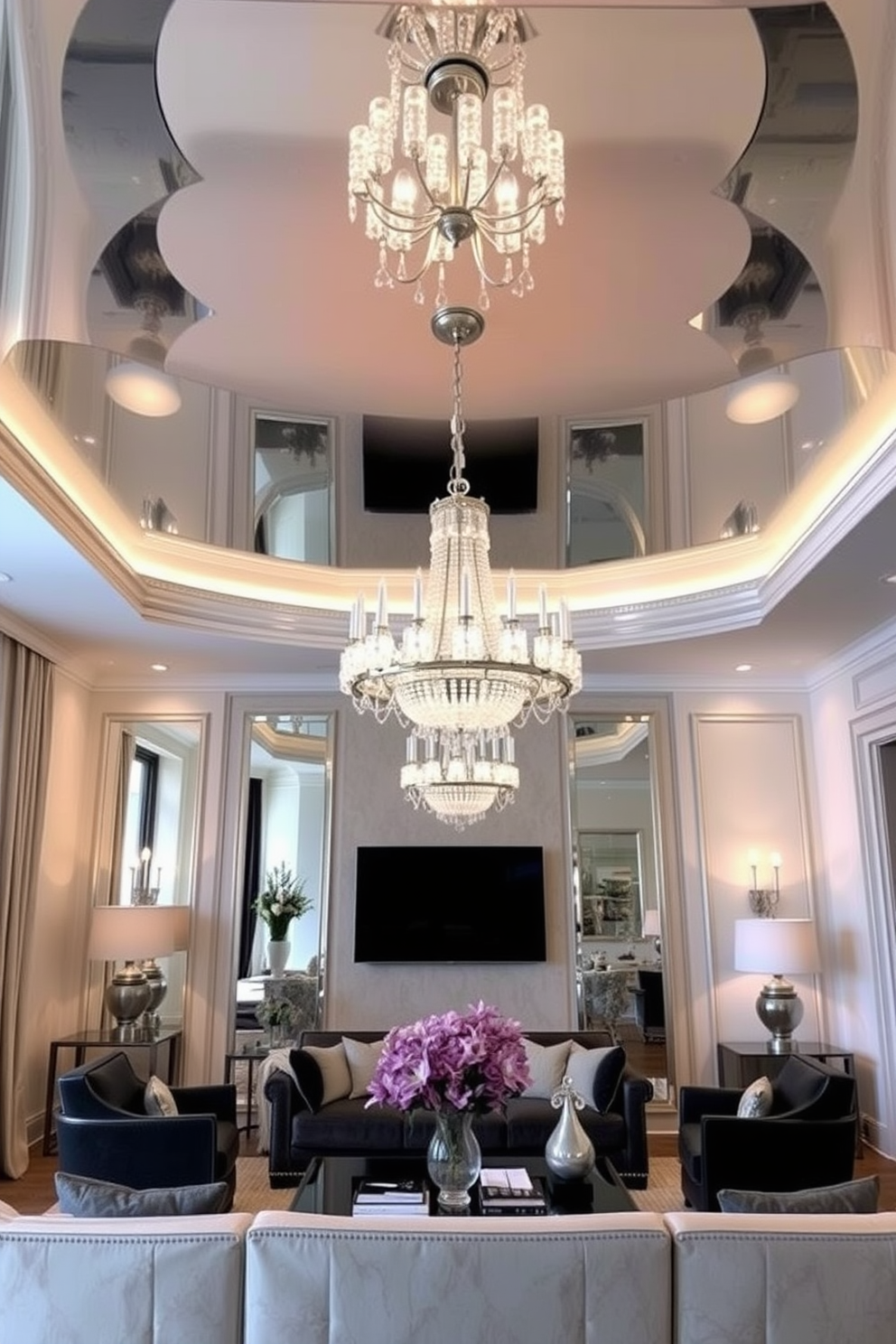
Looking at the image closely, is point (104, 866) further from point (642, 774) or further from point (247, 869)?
point (642, 774)

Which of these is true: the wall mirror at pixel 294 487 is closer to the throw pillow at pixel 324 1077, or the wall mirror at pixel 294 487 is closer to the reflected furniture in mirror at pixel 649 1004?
the throw pillow at pixel 324 1077

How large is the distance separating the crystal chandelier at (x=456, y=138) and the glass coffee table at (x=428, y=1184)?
9.83ft

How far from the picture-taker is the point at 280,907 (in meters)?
6.17

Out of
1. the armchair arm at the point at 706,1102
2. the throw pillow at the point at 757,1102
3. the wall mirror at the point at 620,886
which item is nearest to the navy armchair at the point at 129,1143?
the armchair arm at the point at 706,1102

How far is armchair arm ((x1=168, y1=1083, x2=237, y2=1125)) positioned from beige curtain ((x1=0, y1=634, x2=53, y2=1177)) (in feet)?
3.82

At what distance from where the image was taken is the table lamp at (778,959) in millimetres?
5398

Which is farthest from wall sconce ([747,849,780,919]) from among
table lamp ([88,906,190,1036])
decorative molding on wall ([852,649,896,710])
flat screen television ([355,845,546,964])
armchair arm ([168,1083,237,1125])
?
table lamp ([88,906,190,1036])

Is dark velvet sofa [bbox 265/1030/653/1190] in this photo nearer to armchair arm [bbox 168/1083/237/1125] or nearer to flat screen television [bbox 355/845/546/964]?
armchair arm [bbox 168/1083/237/1125]

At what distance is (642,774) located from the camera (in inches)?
252

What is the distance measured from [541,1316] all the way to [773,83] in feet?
10.3

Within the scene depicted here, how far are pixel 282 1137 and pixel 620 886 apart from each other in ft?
9.10

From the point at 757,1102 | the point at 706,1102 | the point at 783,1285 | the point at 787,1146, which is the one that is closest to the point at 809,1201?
the point at 783,1285

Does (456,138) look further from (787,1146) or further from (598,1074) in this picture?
(598,1074)

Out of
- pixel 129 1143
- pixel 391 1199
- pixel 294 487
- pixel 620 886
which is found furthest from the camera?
pixel 620 886
